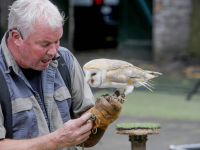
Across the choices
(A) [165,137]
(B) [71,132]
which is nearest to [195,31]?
(A) [165,137]

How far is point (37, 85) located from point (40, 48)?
33cm

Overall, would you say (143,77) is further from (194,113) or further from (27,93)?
(194,113)

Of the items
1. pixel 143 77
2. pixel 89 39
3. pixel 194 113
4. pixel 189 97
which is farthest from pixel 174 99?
pixel 89 39

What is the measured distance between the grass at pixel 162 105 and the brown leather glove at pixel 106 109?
4071 mm

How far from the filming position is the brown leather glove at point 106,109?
2299 millimetres

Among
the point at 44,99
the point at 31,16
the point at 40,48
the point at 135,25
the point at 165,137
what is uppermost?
the point at 31,16

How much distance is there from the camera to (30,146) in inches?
87.4

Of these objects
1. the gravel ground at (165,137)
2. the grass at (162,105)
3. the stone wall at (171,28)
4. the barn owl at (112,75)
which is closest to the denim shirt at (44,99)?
the barn owl at (112,75)

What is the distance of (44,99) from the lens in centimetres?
242

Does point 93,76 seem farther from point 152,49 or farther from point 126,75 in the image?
point 152,49

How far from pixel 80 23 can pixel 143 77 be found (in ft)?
40.1

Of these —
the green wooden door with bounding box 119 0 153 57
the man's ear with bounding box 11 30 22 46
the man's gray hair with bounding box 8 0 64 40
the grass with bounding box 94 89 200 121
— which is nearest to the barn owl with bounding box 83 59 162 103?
the man's gray hair with bounding box 8 0 64 40

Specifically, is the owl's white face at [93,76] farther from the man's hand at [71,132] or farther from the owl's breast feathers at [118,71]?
the man's hand at [71,132]

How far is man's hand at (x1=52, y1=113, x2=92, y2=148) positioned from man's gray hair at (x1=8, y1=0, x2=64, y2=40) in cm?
58
